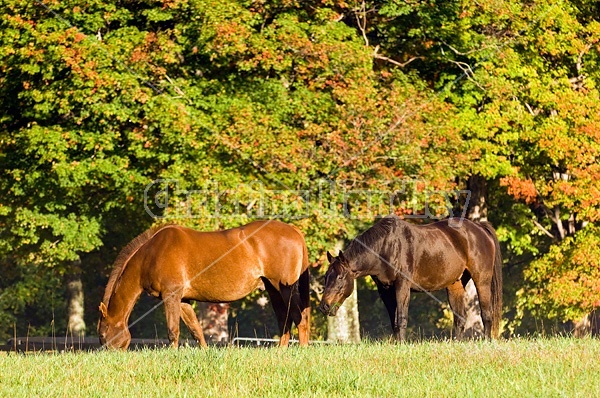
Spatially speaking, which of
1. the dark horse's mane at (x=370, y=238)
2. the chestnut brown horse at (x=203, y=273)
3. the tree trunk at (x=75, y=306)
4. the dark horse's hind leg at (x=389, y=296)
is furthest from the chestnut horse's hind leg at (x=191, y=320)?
the tree trunk at (x=75, y=306)

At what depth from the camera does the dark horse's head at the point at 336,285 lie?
14.9 m

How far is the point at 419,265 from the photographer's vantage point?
1609 centimetres

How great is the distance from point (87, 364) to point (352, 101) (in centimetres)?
1423

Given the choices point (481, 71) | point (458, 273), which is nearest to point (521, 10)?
point (481, 71)

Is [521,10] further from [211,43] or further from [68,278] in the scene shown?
[68,278]

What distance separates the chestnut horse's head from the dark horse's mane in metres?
3.40

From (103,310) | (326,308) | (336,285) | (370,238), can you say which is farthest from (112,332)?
(370,238)

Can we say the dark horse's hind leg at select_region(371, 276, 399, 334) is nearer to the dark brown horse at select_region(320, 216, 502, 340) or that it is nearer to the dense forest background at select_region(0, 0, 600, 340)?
the dark brown horse at select_region(320, 216, 502, 340)

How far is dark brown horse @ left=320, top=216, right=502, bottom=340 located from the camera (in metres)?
15.2

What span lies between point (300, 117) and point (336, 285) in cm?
1138

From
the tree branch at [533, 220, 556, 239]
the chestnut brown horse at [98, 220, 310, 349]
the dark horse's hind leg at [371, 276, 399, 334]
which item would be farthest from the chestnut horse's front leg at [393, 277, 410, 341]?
the tree branch at [533, 220, 556, 239]

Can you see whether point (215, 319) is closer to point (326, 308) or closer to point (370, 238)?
point (370, 238)

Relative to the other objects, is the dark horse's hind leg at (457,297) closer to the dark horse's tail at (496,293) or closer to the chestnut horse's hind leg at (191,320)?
the dark horse's tail at (496,293)

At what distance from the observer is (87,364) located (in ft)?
37.9
